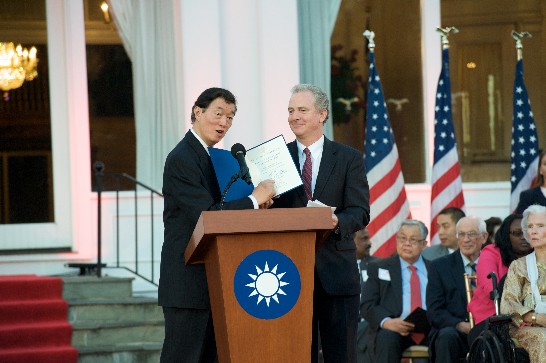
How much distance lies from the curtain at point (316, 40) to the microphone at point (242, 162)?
6.19 meters

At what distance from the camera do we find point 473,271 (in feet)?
28.9

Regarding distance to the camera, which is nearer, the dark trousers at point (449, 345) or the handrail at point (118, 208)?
the dark trousers at point (449, 345)

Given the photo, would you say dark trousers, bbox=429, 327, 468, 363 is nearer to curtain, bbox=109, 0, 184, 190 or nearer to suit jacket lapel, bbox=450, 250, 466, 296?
suit jacket lapel, bbox=450, 250, 466, 296

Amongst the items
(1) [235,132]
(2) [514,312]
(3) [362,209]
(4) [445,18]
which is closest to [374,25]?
(4) [445,18]

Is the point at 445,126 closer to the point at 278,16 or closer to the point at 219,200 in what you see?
the point at 278,16

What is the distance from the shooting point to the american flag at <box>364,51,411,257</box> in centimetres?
1067

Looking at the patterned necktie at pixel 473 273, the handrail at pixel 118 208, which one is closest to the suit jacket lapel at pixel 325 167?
the patterned necktie at pixel 473 273

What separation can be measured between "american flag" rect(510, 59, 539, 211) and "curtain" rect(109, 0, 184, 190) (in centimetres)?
313

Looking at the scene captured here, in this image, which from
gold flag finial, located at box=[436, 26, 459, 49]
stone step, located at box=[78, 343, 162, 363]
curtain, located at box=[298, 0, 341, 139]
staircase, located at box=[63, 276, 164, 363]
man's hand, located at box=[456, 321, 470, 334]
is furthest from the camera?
curtain, located at box=[298, 0, 341, 139]

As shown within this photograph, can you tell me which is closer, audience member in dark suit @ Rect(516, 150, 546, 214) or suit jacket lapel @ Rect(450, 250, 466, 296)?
suit jacket lapel @ Rect(450, 250, 466, 296)

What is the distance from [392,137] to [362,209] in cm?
532

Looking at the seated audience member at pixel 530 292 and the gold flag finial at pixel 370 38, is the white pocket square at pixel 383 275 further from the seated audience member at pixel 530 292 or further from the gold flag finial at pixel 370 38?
the gold flag finial at pixel 370 38

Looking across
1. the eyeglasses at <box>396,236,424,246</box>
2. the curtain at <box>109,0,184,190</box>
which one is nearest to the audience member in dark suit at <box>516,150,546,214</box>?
the eyeglasses at <box>396,236,424,246</box>

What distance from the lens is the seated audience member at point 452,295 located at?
27.5ft
